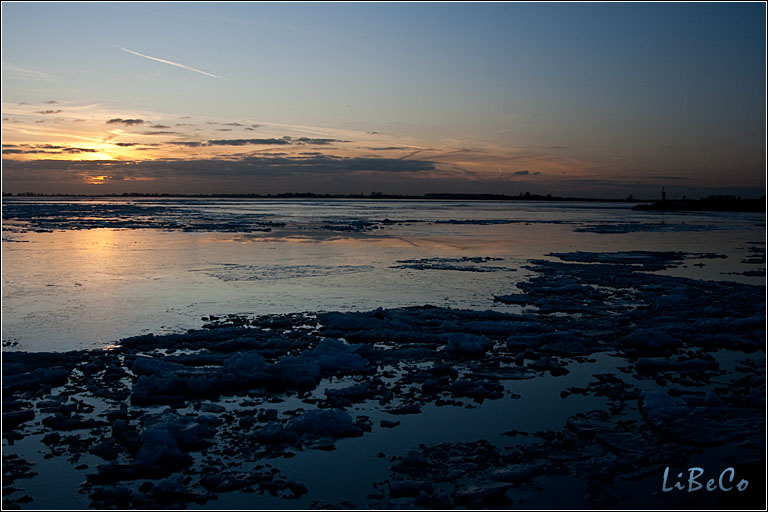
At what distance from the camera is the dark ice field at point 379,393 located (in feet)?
15.6

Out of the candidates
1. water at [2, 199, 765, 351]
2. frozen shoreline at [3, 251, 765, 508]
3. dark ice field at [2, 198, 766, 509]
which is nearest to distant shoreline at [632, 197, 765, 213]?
water at [2, 199, 765, 351]

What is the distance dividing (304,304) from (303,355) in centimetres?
387

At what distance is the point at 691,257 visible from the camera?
20.5 m

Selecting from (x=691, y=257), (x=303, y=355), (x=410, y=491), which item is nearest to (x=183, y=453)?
(x=410, y=491)

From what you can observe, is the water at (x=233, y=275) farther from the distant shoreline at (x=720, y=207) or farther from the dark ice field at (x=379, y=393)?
the distant shoreline at (x=720, y=207)

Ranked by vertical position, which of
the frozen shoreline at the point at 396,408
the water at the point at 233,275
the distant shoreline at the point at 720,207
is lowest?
the frozen shoreline at the point at 396,408

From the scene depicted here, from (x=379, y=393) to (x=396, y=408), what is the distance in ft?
1.68

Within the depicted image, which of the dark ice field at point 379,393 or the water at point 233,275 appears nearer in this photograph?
the dark ice field at point 379,393

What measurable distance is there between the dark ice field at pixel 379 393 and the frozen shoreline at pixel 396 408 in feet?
0.09

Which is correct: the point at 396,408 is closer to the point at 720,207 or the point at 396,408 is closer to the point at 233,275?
the point at 233,275

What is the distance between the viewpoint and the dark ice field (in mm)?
4766

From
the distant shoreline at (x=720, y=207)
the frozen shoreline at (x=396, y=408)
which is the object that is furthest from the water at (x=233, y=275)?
the distant shoreline at (x=720, y=207)

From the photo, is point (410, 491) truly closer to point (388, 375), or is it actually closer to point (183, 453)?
point (183, 453)

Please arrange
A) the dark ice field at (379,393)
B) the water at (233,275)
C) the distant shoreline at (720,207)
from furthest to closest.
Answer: the distant shoreline at (720,207) → the water at (233,275) → the dark ice field at (379,393)
